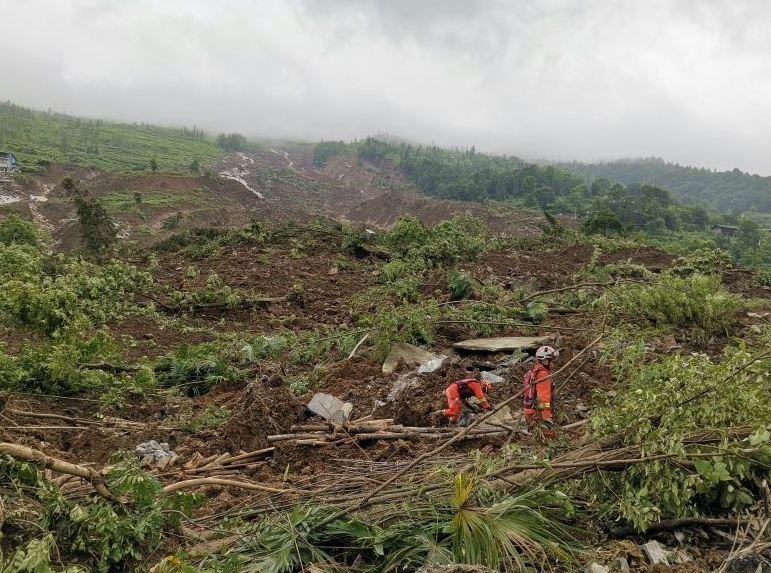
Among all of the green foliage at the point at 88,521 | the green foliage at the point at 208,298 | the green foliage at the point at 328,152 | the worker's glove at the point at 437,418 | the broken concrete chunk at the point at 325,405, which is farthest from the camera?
the green foliage at the point at 328,152

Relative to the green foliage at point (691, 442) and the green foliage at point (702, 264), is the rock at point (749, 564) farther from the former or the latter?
the green foliage at point (702, 264)

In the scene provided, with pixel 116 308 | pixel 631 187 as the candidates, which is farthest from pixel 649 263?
pixel 631 187

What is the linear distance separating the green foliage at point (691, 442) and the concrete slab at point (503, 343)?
3594 mm

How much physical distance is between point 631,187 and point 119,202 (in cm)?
6923

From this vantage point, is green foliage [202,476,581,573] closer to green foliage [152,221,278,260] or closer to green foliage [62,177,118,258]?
green foliage [152,221,278,260]

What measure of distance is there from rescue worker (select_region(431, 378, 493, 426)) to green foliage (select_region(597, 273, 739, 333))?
312 cm

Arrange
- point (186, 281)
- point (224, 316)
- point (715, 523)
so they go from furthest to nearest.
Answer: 1. point (186, 281)
2. point (224, 316)
3. point (715, 523)

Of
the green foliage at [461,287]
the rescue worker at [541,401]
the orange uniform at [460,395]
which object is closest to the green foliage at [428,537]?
the rescue worker at [541,401]

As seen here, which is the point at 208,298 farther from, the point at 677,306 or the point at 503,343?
the point at 677,306

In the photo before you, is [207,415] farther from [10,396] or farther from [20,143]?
[20,143]

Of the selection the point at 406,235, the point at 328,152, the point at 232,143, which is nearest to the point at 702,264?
the point at 406,235

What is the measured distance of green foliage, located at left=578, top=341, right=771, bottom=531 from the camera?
261cm

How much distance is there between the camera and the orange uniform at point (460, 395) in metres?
4.84

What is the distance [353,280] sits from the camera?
13969mm
